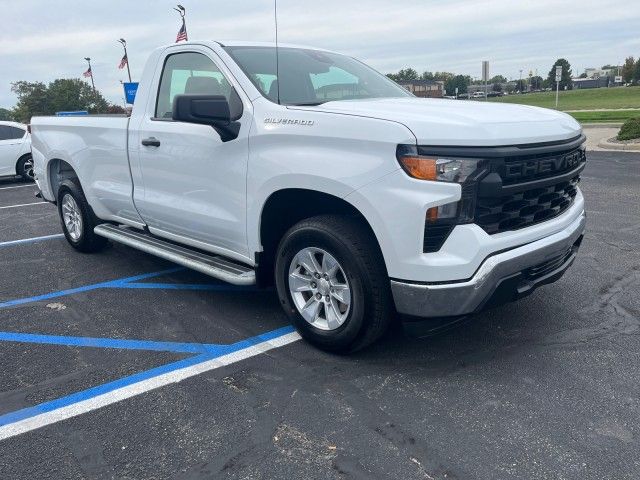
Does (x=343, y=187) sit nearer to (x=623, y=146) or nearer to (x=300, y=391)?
(x=300, y=391)

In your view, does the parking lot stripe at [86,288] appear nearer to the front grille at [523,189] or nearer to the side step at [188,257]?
the side step at [188,257]

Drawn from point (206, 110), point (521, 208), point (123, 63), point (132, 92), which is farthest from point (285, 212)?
point (123, 63)

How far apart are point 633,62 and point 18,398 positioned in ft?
387

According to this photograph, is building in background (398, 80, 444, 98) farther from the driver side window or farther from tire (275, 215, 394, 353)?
tire (275, 215, 394, 353)

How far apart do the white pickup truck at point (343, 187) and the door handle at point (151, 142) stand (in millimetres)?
24

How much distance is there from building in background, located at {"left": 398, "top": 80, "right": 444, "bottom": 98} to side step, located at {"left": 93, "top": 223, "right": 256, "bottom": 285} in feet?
8.78

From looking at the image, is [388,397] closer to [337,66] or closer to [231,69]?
[231,69]

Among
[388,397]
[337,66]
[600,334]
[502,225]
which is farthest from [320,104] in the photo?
[600,334]

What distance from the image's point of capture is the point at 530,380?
3.30 metres

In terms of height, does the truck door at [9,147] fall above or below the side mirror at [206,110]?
below

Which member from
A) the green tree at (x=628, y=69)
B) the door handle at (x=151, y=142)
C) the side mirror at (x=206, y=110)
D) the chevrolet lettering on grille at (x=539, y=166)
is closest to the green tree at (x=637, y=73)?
A: the green tree at (x=628, y=69)

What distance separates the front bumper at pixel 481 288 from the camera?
3.03 meters

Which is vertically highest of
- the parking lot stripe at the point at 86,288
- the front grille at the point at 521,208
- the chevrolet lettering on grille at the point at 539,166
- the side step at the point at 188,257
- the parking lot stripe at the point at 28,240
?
the chevrolet lettering on grille at the point at 539,166

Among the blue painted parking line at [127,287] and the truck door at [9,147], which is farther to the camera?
the truck door at [9,147]
